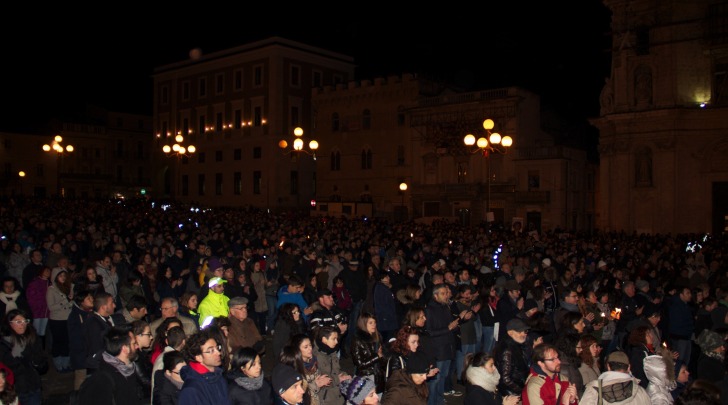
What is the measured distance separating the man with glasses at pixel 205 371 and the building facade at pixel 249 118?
4473 cm

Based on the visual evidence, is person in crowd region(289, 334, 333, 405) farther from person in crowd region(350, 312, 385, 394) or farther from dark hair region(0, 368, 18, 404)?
dark hair region(0, 368, 18, 404)

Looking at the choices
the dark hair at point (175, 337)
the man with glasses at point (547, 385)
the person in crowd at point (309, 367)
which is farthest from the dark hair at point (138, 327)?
the man with glasses at point (547, 385)

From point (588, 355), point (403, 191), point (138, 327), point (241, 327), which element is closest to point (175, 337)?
point (138, 327)

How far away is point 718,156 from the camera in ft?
102

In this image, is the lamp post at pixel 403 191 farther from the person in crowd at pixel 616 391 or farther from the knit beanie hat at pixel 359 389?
the person in crowd at pixel 616 391

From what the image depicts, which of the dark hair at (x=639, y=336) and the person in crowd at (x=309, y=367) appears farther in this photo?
the dark hair at (x=639, y=336)

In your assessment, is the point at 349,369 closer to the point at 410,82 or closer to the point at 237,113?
the point at 410,82

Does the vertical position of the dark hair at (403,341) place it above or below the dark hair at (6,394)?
above

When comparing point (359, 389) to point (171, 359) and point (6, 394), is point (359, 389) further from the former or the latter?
point (6, 394)

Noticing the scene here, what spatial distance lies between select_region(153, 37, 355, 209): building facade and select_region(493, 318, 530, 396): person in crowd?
43.7 metres

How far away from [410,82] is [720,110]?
19679 millimetres

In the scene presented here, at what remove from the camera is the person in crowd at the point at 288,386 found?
490 cm

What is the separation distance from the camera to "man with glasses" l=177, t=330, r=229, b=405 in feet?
15.3

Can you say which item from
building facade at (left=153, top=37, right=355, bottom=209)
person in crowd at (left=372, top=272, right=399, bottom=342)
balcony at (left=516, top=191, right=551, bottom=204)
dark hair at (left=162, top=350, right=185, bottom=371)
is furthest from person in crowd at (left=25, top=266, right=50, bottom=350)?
building facade at (left=153, top=37, right=355, bottom=209)
